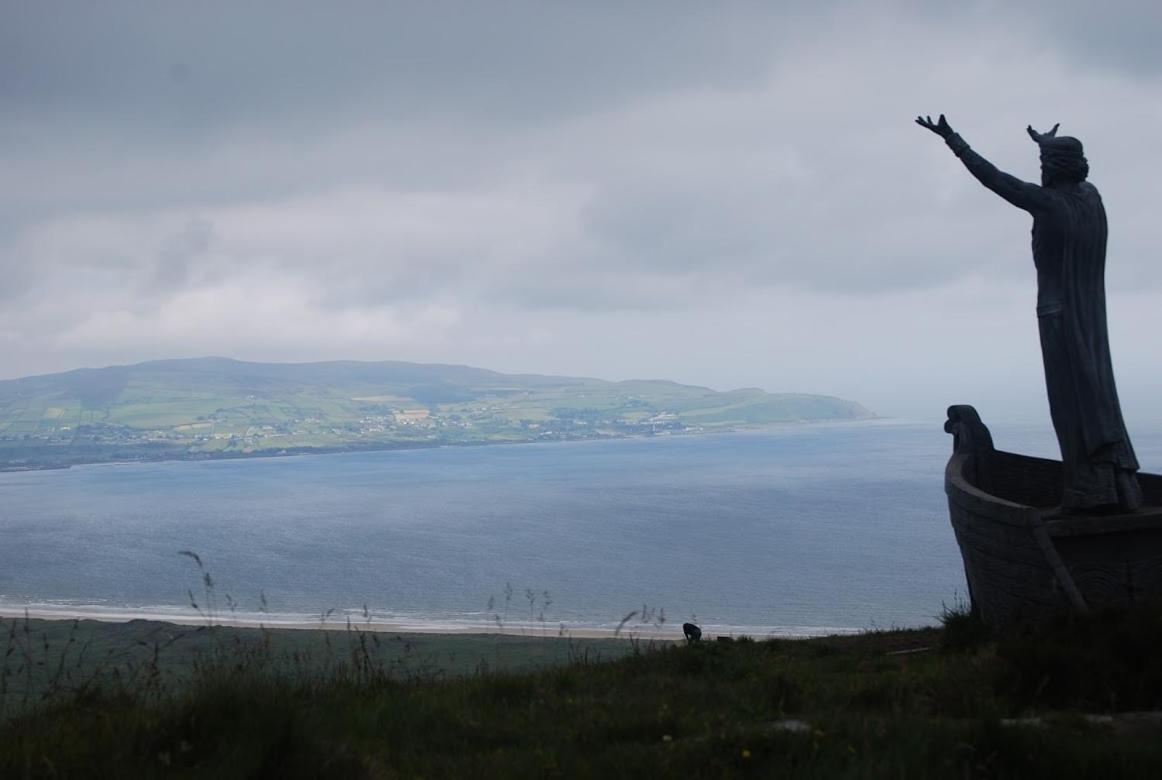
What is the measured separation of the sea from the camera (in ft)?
127

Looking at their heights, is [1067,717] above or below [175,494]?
above

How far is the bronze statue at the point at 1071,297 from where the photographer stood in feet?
29.8

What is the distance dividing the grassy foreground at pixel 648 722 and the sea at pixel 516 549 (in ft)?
7.27

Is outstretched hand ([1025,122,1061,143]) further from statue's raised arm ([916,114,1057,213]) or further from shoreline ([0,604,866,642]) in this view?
shoreline ([0,604,866,642])

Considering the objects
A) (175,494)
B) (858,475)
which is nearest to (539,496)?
(858,475)

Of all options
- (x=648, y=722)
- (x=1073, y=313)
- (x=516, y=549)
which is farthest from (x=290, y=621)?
(x=648, y=722)

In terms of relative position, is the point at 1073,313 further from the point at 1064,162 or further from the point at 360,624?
the point at 360,624

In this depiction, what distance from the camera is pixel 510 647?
19.0 metres

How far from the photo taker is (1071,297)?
9266mm

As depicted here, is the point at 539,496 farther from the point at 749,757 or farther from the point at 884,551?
the point at 749,757

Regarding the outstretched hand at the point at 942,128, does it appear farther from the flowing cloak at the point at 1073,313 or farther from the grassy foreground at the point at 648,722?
the grassy foreground at the point at 648,722

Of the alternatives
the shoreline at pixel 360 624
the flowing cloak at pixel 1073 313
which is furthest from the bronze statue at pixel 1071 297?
the shoreline at pixel 360 624

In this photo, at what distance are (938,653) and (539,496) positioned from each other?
9022cm

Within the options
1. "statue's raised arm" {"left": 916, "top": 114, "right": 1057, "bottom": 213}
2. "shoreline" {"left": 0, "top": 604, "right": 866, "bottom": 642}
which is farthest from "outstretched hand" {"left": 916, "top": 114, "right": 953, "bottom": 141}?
"shoreline" {"left": 0, "top": 604, "right": 866, "bottom": 642}
